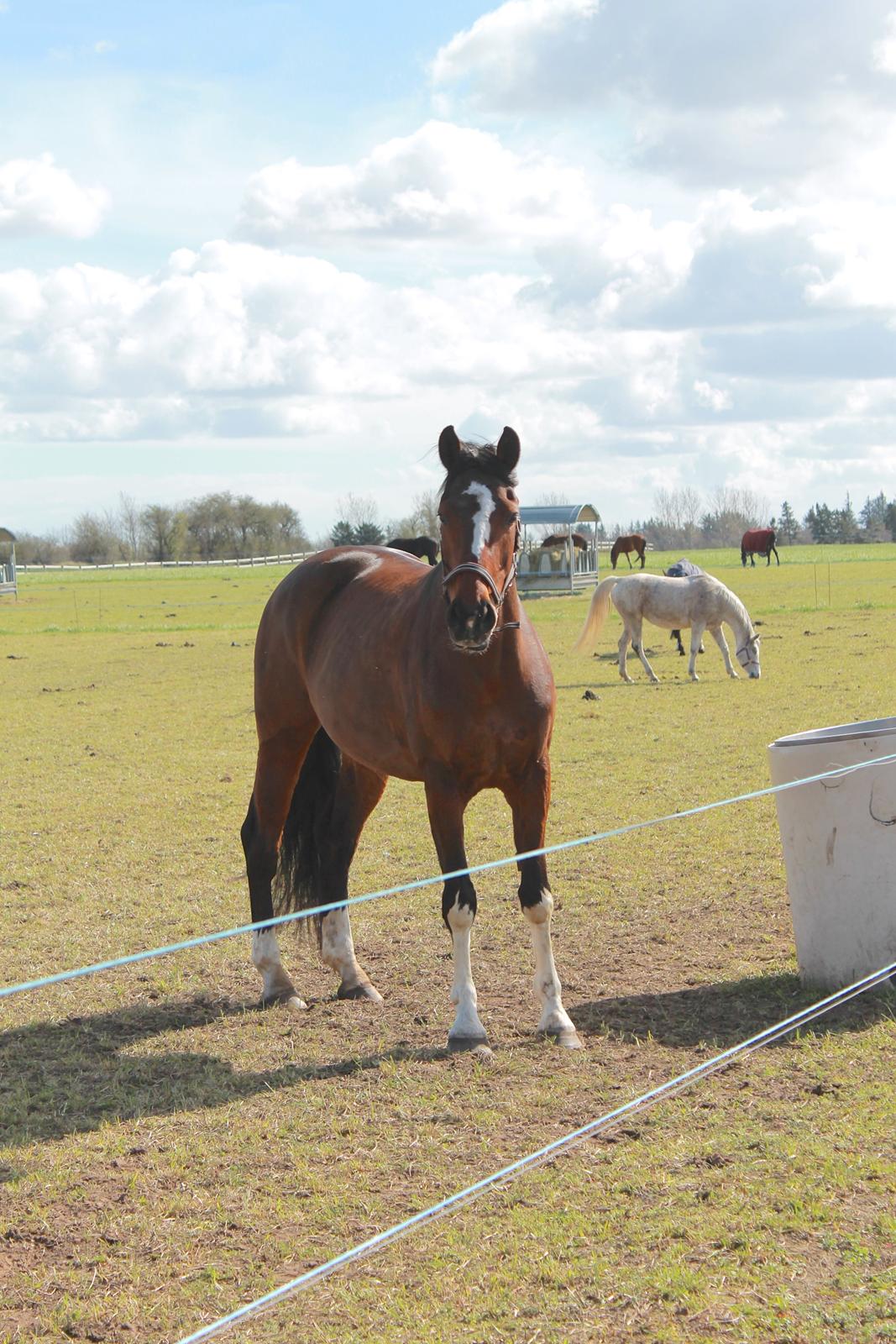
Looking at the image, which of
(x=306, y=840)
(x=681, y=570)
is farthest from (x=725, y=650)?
(x=306, y=840)

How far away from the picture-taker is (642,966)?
605 cm

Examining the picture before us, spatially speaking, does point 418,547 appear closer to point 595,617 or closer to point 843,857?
point 843,857

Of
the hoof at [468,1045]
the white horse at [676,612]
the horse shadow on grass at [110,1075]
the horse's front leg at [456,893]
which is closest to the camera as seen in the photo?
the horse shadow on grass at [110,1075]

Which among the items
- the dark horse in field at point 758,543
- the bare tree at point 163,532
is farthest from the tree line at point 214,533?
the dark horse in field at point 758,543

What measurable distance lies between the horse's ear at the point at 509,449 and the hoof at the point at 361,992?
249cm

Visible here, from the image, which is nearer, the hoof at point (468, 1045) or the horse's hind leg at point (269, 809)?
the hoof at point (468, 1045)

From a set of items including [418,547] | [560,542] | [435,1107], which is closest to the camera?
[435,1107]

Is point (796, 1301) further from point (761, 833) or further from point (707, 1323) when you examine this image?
point (761, 833)

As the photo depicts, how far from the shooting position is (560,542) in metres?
43.4

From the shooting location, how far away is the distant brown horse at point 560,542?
43.0m

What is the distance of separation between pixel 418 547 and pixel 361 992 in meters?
2.83

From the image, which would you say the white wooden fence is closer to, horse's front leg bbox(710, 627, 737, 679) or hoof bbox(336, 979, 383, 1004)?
horse's front leg bbox(710, 627, 737, 679)

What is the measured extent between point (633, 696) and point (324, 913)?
11199 mm

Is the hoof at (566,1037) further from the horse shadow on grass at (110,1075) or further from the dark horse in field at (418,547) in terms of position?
the dark horse in field at (418,547)
